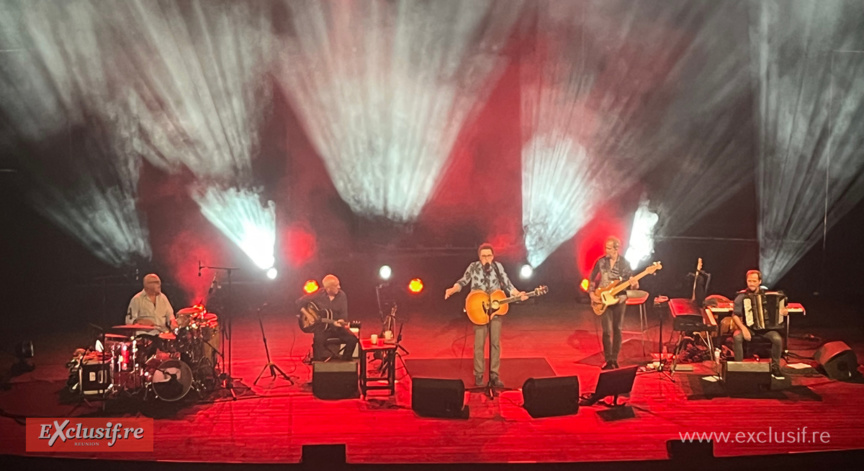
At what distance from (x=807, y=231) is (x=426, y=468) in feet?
31.4

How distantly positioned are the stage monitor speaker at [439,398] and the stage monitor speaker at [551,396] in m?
0.61

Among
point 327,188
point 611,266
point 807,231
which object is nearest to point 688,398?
point 611,266

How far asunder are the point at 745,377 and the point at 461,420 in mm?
2941

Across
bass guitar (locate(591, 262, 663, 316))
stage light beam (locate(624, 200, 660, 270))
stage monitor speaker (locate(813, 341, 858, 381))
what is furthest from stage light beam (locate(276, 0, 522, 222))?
stage monitor speaker (locate(813, 341, 858, 381))

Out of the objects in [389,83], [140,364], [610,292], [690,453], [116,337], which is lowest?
[140,364]

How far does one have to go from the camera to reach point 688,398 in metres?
6.49

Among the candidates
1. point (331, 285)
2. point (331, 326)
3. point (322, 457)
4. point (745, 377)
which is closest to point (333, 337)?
point (331, 326)

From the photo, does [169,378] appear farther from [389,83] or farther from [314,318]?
[389,83]

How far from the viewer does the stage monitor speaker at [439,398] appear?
584 centimetres

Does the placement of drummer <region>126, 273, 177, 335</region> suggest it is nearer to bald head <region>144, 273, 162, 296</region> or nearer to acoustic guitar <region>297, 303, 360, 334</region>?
bald head <region>144, 273, 162, 296</region>

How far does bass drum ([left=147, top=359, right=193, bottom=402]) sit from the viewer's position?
6.06 m

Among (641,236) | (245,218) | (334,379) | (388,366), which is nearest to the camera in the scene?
(334,379)

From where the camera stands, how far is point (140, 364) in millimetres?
6090

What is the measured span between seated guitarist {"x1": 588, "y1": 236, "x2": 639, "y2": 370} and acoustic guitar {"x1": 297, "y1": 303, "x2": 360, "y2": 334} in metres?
2.94
